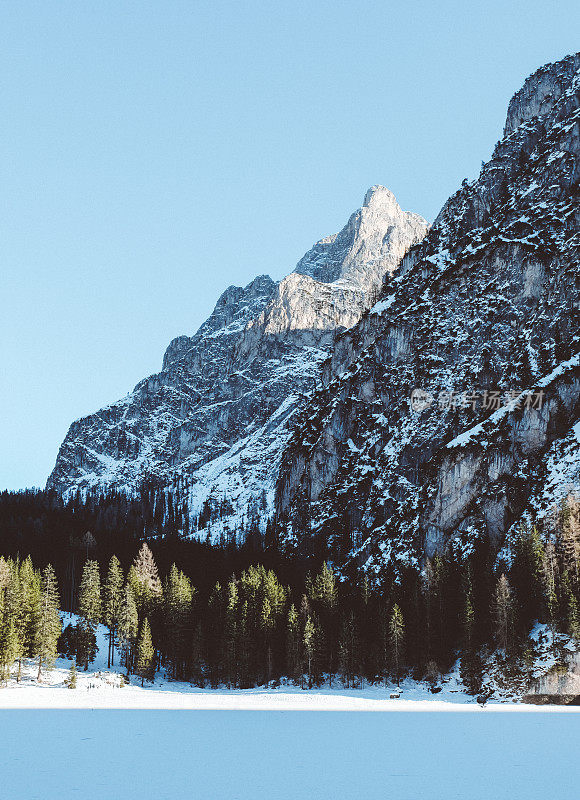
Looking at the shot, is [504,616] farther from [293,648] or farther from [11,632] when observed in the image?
[11,632]

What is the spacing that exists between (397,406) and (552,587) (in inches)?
3144

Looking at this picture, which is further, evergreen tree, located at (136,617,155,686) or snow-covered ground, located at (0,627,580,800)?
evergreen tree, located at (136,617,155,686)

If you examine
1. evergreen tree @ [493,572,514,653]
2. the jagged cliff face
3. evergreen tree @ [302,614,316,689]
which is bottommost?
evergreen tree @ [302,614,316,689]

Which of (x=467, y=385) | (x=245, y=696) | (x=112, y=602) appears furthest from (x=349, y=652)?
(x=467, y=385)

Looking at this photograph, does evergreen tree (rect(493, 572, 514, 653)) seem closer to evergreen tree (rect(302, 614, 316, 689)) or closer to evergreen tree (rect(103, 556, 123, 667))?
evergreen tree (rect(302, 614, 316, 689))

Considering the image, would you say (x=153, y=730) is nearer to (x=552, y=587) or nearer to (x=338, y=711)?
(x=338, y=711)

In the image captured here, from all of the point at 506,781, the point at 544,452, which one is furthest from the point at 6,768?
the point at 544,452

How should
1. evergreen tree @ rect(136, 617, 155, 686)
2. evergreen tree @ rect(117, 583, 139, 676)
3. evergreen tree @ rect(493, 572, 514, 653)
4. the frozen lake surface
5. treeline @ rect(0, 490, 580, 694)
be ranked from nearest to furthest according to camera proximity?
the frozen lake surface
evergreen tree @ rect(493, 572, 514, 653)
treeline @ rect(0, 490, 580, 694)
evergreen tree @ rect(136, 617, 155, 686)
evergreen tree @ rect(117, 583, 139, 676)

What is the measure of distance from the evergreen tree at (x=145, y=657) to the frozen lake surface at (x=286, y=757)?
1131 inches

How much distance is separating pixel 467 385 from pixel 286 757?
114 metres

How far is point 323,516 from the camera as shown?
162 meters

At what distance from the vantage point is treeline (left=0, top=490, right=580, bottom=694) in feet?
273

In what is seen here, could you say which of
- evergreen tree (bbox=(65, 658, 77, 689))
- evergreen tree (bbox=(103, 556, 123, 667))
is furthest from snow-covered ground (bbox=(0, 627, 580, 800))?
evergreen tree (bbox=(103, 556, 123, 667))

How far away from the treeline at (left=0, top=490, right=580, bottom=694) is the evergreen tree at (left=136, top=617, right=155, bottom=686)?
0.18 m
